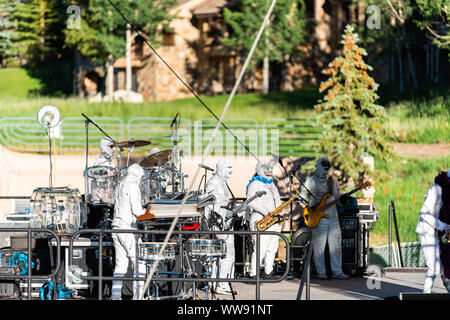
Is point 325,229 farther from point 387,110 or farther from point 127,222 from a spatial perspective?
point 387,110

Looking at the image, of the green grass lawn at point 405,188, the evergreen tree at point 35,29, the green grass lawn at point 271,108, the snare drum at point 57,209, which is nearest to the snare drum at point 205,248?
the snare drum at point 57,209

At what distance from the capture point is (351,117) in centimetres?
2483

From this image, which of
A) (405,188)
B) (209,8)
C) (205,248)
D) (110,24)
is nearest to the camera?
(205,248)

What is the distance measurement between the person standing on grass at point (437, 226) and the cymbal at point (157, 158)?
4483 mm

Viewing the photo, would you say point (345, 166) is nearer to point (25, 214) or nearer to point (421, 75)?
point (25, 214)

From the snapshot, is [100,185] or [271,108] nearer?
[100,185]

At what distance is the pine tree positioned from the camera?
24344 mm

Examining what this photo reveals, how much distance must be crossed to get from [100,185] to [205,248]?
9.19 ft

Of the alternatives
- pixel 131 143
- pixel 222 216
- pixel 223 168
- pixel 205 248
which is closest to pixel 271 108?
pixel 131 143

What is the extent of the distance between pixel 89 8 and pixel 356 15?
15.0 metres

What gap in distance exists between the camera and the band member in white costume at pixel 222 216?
43.0ft

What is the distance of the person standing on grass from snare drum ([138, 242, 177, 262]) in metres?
3.26

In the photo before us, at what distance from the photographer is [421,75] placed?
46.0m
